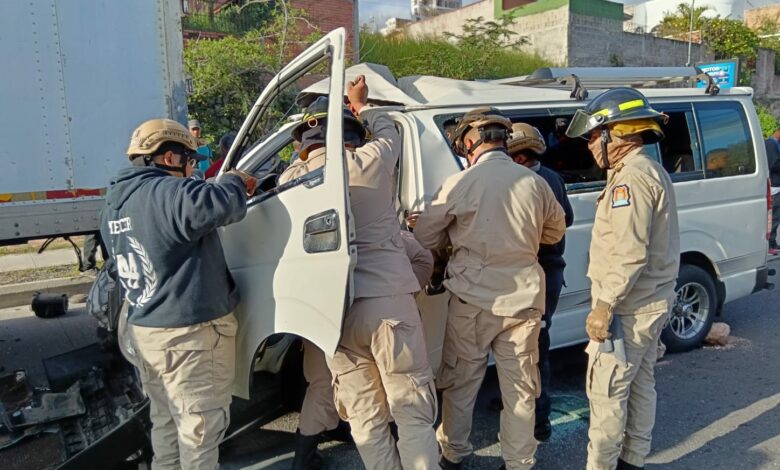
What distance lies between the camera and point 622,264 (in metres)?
2.67

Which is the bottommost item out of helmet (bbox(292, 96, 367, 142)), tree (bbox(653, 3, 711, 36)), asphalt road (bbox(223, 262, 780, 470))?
asphalt road (bbox(223, 262, 780, 470))

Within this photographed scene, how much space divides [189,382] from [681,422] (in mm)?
2827

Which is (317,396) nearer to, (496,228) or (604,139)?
(496,228)

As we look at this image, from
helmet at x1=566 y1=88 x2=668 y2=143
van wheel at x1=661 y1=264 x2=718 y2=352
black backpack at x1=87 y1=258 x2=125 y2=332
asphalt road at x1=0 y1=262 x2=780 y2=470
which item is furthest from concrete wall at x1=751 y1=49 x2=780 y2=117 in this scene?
black backpack at x1=87 y1=258 x2=125 y2=332

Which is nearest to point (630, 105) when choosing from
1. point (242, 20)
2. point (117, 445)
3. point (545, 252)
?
point (545, 252)

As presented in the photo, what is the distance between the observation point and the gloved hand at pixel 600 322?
2.70 m

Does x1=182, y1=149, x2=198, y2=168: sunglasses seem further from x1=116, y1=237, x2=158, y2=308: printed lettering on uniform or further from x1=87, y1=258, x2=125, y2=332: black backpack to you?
x1=87, y1=258, x2=125, y2=332: black backpack

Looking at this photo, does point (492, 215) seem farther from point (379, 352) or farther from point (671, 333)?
point (671, 333)

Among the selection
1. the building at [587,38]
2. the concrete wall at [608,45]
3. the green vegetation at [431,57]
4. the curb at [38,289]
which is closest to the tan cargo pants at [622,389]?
the curb at [38,289]

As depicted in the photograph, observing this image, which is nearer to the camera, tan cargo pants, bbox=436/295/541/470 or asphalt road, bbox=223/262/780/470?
tan cargo pants, bbox=436/295/541/470

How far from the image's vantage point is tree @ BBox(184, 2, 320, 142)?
32.0ft

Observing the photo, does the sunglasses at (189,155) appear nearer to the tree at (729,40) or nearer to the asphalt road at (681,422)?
the asphalt road at (681,422)

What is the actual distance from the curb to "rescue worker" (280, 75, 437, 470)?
17.0ft

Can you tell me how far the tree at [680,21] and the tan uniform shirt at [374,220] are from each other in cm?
2282
